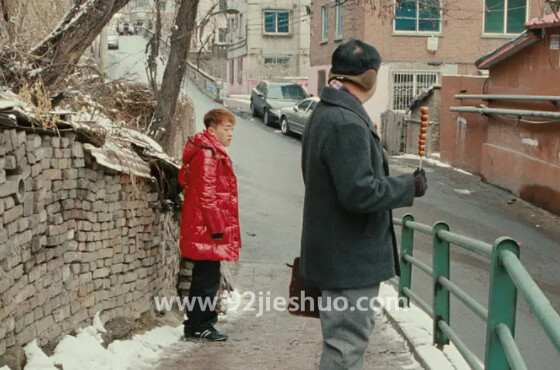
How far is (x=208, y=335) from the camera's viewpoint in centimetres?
718

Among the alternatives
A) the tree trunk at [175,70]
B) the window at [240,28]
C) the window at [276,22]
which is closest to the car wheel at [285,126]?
the tree trunk at [175,70]

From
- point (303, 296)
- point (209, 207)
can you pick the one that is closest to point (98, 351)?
point (209, 207)

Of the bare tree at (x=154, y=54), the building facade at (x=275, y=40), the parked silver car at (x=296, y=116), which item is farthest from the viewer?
the building facade at (x=275, y=40)

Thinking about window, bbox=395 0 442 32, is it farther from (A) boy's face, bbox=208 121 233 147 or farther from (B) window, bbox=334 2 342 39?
(A) boy's face, bbox=208 121 233 147

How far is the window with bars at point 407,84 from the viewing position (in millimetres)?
30062

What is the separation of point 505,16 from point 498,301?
27.7m

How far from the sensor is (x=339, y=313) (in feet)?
13.2

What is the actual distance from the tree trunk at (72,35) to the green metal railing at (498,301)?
2947mm

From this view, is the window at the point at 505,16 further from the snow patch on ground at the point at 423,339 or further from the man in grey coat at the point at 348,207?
the man in grey coat at the point at 348,207

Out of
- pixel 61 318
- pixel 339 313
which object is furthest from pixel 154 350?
pixel 339 313

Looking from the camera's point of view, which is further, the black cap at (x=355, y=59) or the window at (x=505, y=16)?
the window at (x=505, y=16)

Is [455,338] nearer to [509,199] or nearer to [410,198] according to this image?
[410,198]

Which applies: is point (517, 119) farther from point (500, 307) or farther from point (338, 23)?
point (338, 23)

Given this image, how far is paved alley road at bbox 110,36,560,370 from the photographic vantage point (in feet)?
28.8
